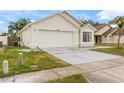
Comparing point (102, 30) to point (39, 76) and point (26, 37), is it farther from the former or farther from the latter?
point (39, 76)

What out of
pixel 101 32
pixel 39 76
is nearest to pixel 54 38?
pixel 39 76

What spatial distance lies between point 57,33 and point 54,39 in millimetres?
742

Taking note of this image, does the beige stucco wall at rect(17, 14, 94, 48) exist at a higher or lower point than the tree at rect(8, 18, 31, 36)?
lower

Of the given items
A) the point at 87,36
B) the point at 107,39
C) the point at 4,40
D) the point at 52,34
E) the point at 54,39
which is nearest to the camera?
the point at 52,34

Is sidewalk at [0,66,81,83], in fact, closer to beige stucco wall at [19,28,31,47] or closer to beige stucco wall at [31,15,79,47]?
beige stucco wall at [31,15,79,47]

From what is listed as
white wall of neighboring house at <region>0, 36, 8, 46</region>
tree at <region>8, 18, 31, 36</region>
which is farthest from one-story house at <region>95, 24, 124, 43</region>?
white wall of neighboring house at <region>0, 36, 8, 46</region>

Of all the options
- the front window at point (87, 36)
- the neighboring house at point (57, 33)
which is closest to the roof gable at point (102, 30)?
the front window at point (87, 36)

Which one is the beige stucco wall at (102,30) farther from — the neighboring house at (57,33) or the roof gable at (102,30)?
the neighboring house at (57,33)

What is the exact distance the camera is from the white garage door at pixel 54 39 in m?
17.9

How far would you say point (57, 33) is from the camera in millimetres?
18922

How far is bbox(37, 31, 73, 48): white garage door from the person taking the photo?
17.9m
